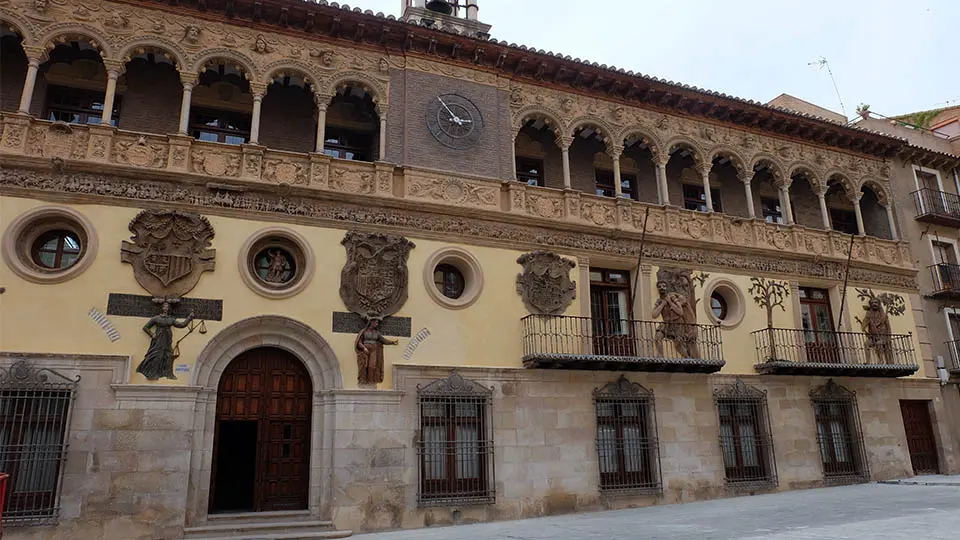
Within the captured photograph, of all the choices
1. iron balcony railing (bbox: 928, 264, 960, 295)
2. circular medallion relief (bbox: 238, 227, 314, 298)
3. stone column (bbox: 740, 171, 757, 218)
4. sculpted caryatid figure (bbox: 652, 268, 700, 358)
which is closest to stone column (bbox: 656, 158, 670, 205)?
sculpted caryatid figure (bbox: 652, 268, 700, 358)

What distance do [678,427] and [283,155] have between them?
35.1 feet

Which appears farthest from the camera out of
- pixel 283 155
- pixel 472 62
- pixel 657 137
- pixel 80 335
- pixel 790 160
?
pixel 790 160

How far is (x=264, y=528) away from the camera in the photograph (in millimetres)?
10594

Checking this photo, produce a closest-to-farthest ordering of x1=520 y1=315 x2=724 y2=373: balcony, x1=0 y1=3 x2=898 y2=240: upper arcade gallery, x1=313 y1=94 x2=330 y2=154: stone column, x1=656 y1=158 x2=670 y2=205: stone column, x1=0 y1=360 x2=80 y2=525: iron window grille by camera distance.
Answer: x1=0 y1=360 x2=80 y2=525: iron window grille
x1=0 y1=3 x2=898 y2=240: upper arcade gallery
x1=313 y1=94 x2=330 y2=154: stone column
x1=520 y1=315 x2=724 y2=373: balcony
x1=656 y1=158 x2=670 y2=205: stone column

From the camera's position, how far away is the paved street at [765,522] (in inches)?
364

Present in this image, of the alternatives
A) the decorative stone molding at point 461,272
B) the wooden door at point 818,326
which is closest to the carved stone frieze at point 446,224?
the decorative stone molding at point 461,272

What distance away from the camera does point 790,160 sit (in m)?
18.4

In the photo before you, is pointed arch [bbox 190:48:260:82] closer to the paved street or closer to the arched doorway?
the arched doorway

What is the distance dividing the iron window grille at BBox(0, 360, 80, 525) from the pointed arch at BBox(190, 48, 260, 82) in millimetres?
6555

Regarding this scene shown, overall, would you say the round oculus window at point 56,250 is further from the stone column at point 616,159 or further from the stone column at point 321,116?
the stone column at point 616,159

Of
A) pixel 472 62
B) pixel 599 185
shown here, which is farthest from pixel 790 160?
pixel 472 62

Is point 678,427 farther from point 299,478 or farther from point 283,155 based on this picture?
point 283,155

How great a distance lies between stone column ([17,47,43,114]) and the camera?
11.5 metres

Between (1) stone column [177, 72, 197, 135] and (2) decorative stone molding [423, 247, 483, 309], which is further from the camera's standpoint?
(2) decorative stone molding [423, 247, 483, 309]
